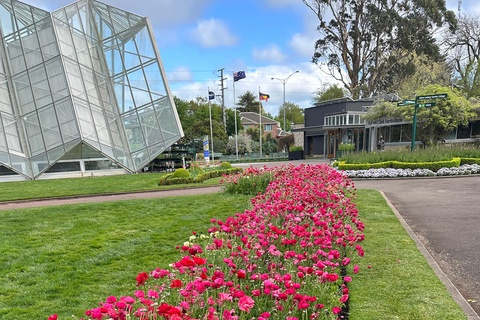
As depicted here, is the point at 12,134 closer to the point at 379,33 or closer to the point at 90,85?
the point at 90,85

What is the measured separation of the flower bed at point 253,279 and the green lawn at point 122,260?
20.7 inches

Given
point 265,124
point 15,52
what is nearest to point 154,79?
point 15,52

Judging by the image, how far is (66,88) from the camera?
18812 millimetres

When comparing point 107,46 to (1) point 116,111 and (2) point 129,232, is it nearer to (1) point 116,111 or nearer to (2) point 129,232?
(1) point 116,111

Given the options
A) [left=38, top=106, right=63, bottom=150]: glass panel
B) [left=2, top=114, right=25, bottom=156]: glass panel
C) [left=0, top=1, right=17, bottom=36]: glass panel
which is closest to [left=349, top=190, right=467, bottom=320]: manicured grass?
[left=38, top=106, right=63, bottom=150]: glass panel

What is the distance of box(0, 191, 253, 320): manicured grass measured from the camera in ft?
11.6

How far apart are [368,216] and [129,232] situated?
545 cm

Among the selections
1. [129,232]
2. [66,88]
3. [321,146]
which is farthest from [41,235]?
[321,146]

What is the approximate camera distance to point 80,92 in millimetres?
19438

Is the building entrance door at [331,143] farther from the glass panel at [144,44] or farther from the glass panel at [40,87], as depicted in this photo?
the glass panel at [40,87]

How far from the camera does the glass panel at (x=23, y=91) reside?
62.0 feet

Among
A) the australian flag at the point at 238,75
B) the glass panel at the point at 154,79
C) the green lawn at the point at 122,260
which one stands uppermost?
the australian flag at the point at 238,75

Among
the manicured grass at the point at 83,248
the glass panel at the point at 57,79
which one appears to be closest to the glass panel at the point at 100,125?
the glass panel at the point at 57,79

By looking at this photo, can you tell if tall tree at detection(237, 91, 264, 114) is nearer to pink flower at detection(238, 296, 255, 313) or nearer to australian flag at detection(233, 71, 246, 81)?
australian flag at detection(233, 71, 246, 81)
